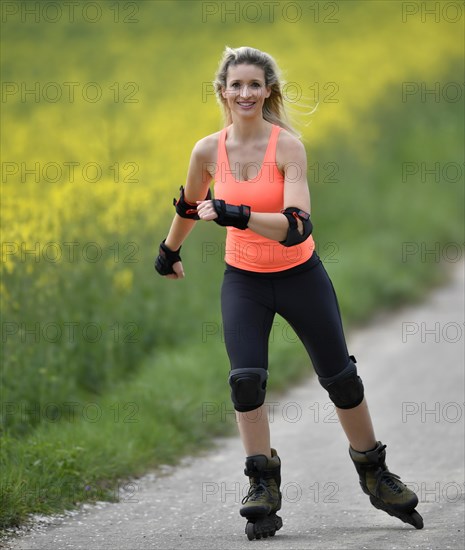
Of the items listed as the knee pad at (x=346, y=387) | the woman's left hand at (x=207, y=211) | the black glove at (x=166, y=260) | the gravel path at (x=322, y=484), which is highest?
the woman's left hand at (x=207, y=211)

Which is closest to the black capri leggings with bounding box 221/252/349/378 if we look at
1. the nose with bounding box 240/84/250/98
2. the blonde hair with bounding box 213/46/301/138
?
the blonde hair with bounding box 213/46/301/138

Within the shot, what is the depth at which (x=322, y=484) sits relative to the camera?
551 cm

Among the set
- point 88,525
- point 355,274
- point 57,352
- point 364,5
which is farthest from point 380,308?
point 364,5

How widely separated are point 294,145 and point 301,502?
1.77m

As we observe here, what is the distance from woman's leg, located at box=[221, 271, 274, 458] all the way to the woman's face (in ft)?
→ 2.14

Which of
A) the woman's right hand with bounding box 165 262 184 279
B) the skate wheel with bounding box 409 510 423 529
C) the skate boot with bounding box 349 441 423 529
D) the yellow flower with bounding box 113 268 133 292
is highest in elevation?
the woman's right hand with bounding box 165 262 184 279

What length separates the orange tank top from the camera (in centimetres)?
431

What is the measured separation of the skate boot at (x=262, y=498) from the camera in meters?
4.42

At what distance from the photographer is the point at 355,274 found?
1043cm

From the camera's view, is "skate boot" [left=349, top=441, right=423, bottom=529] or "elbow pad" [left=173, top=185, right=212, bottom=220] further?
"elbow pad" [left=173, top=185, right=212, bottom=220]

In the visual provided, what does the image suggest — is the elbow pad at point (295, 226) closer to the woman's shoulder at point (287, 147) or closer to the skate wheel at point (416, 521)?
the woman's shoulder at point (287, 147)

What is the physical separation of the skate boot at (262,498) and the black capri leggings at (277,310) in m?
0.41

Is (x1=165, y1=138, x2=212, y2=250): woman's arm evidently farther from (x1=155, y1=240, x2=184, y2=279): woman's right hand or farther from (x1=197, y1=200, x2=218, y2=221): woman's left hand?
(x1=197, y1=200, x2=218, y2=221): woman's left hand

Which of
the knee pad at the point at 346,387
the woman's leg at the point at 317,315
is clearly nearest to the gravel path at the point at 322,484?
the knee pad at the point at 346,387
